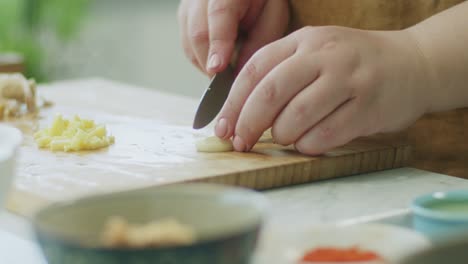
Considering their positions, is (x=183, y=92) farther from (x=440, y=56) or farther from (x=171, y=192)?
(x=171, y=192)

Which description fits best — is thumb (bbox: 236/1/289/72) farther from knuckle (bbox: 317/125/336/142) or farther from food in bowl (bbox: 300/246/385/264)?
food in bowl (bbox: 300/246/385/264)

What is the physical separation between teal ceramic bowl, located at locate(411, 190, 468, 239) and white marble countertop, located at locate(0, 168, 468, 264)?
0.34 ft

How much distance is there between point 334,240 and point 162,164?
18.6 inches

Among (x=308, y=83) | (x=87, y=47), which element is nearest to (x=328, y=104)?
(x=308, y=83)

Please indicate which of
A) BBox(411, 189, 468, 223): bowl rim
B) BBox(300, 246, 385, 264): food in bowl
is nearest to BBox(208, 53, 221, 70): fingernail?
BBox(411, 189, 468, 223): bowl rim

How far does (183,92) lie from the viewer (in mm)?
3811

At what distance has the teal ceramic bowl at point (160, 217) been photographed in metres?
0.57

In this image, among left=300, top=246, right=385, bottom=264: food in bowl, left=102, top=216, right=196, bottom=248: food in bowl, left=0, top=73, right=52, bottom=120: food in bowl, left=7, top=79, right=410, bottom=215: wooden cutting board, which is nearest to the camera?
left=102, top=216, right=196, bottom=248: food in bowl

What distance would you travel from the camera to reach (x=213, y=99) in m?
1.42

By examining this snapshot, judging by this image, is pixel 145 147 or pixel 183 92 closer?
pixel 145 147

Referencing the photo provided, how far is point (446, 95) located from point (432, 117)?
7.7 inches

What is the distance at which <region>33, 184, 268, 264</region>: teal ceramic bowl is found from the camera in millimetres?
569

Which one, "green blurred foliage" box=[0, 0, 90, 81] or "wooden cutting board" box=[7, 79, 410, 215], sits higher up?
"wooden cutting board" box=[7, 79, 410, 215]

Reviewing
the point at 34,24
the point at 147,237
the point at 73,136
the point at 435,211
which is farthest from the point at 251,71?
the point at 34,24
